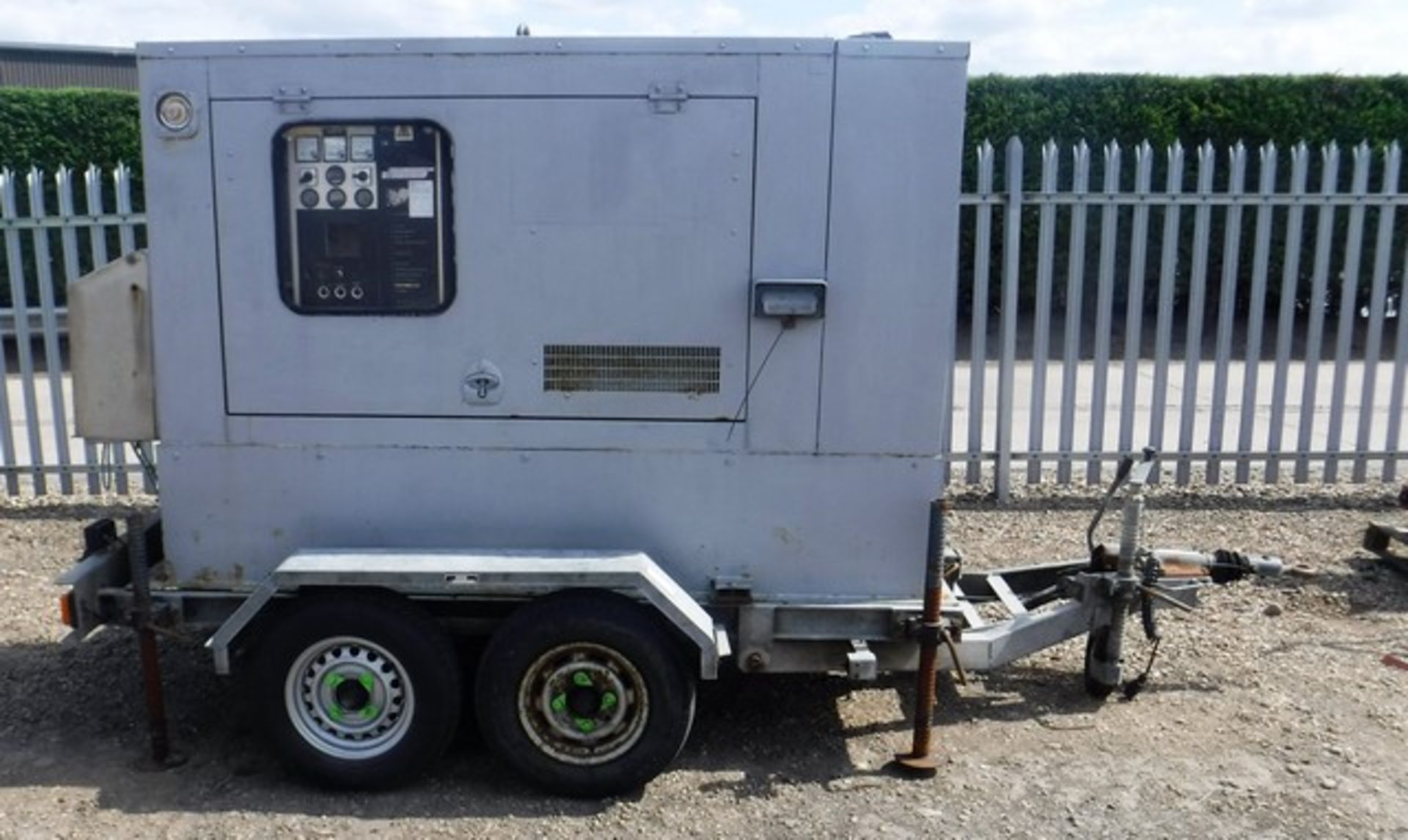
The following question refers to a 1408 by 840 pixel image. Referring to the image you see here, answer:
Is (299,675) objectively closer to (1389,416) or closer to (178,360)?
(178,360)

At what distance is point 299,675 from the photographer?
13.5 feet

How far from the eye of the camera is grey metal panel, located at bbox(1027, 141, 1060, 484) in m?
7.59

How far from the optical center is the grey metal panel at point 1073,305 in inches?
299

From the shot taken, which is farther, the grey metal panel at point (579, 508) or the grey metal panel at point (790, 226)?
the grey metal panel at point (579, 508)

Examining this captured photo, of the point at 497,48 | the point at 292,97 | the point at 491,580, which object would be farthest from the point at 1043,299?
the point at 292,97

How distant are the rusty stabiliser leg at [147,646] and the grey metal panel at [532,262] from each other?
60 centimetres

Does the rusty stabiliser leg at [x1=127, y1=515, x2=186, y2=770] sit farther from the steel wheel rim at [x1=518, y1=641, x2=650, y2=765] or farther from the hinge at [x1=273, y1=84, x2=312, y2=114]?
the hinge at [x1=273, y1=84, x2=312, y2=114]

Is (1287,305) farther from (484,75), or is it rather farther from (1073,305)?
(484,75)

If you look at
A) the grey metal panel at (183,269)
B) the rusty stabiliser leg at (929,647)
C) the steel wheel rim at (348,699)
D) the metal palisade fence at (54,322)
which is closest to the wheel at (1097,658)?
the rusty stabiliser leg at (929,647)

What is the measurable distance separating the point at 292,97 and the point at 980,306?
16.6 feet

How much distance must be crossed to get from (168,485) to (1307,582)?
575cm

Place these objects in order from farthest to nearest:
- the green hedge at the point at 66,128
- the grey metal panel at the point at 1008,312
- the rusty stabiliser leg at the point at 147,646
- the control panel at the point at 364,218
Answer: the green hedge at the point at 66,128, the grey metal panel at the point at 1008,312, the rusty stabiliser leg at the point at 147,646, the control panel at the point at 364,218

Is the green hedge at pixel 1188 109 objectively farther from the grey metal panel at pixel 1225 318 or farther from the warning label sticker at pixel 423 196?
the warning label sticker at pixel 423 196

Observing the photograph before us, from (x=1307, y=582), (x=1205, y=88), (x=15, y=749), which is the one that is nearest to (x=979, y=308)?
(x=1307, y=582)
